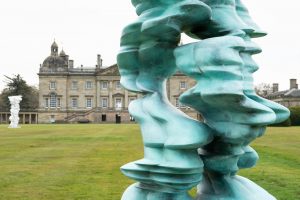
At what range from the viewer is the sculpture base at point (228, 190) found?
10.0 feet

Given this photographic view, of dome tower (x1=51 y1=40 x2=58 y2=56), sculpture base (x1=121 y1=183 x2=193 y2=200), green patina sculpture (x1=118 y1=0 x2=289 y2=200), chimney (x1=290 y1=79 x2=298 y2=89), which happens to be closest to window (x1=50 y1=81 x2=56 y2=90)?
dome tower (x1=51 y1=40 x2=58 y2=56)

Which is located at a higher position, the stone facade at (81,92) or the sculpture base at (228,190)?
the stone facade at (81,92)

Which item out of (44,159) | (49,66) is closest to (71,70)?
(49,66)

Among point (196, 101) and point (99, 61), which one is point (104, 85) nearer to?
point (99, 61)

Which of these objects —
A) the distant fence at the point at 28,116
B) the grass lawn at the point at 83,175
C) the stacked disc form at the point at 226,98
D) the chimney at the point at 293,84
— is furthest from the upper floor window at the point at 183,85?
the stacked disc form at the point at 226,98

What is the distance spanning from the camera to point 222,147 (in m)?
3.03

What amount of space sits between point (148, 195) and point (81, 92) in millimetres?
68287

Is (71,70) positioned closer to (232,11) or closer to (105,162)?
(105,162)

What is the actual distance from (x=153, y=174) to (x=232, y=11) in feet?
4.05

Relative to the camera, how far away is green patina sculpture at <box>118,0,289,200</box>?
9.14 ft

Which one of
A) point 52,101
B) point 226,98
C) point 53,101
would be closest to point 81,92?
point 53,101

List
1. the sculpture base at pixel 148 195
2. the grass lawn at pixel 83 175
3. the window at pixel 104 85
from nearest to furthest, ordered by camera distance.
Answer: the sculpture base at pixel 148 195 < the grass lawn at pixel 83 175 < the window at pixel 104 85

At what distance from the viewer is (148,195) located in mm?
3051

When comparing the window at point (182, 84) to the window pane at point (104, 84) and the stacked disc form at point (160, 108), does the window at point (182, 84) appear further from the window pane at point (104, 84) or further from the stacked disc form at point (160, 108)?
the stacked disc form at point (160, 108)
